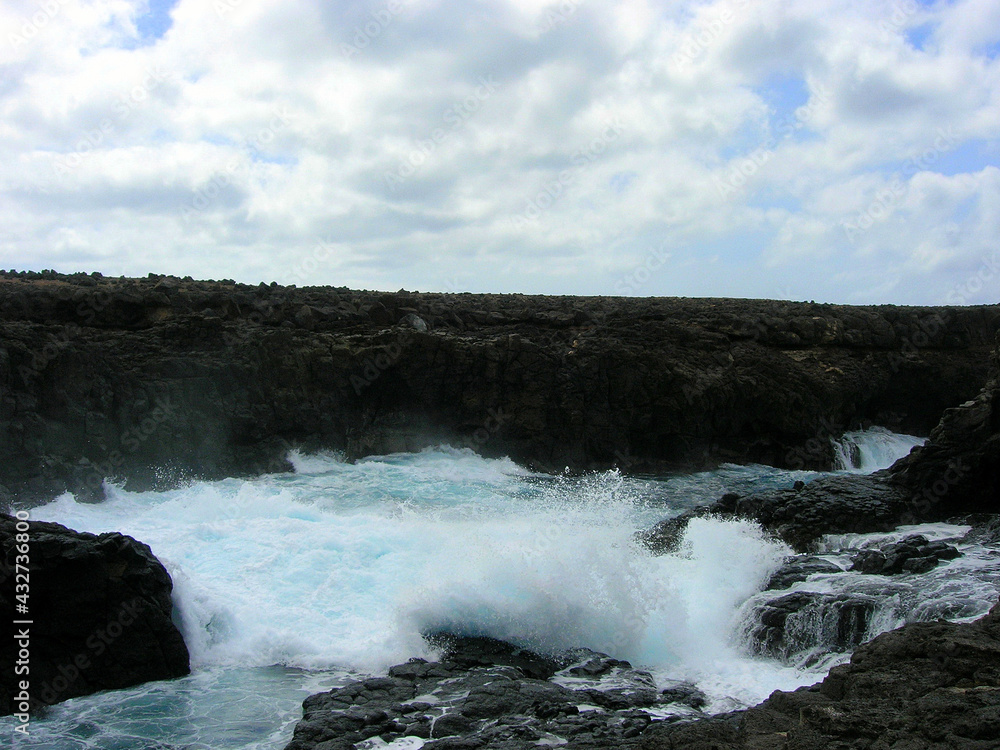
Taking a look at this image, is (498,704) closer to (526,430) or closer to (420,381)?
(526,430)

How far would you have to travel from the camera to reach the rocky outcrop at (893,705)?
5094 millimetres

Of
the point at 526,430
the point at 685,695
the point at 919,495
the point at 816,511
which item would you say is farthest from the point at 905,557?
the point at 526,430

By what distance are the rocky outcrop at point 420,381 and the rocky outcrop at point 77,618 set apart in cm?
792

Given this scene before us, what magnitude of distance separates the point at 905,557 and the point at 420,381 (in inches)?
597

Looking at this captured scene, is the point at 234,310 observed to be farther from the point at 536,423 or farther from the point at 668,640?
the point at 668,640

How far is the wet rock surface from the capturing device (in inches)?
291

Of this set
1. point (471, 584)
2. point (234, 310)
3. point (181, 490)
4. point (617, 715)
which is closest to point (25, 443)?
point (181, 490)

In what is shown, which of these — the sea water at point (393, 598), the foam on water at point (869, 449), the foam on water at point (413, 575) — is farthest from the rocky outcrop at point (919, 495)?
the foam on water at point (869, 449)

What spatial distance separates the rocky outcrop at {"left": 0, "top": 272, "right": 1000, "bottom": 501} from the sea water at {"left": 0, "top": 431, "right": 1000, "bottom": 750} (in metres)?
3.07

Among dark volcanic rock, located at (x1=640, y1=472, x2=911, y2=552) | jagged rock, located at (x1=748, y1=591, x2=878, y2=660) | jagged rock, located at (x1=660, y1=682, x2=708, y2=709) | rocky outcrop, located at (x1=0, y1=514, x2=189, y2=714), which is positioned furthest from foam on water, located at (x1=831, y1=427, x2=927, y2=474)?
rocky outcrop, located at (x1=0, y1=514, x2=189, y2=714)

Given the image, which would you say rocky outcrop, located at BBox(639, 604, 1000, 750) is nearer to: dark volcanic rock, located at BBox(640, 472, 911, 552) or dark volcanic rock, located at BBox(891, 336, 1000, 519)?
dark volcanic rock, located at BBox(640, 472, 911, 552)

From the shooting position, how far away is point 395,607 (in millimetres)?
10977

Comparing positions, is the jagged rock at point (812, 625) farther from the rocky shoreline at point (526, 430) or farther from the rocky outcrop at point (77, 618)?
the rocky outcrop at point (77, 618)

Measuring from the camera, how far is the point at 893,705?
5.66m
